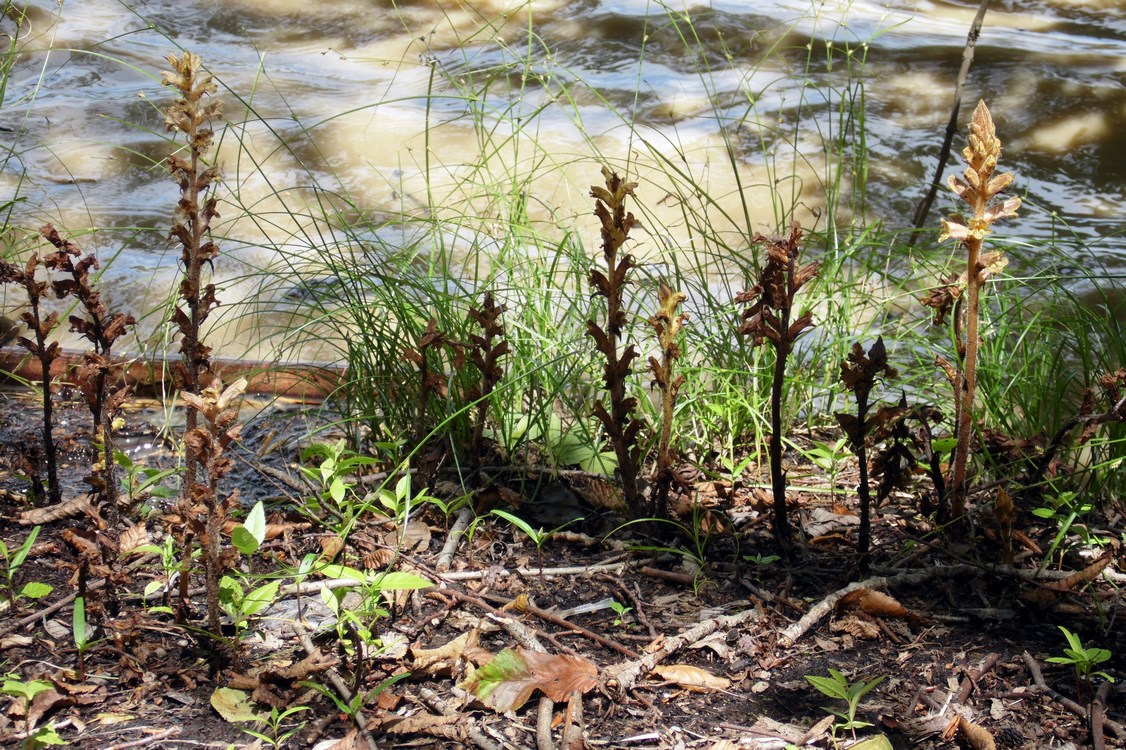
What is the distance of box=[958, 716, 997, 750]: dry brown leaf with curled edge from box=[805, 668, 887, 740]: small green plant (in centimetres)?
16

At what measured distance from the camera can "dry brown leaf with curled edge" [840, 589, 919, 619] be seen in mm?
2152

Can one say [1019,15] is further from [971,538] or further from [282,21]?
[971,538]

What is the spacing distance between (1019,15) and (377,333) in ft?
25.9

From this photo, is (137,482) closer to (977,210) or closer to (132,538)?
(132,538)

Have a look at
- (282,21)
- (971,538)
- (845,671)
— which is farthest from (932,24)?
(845,671)

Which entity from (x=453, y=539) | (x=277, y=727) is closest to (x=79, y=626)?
(x=277, y=727)

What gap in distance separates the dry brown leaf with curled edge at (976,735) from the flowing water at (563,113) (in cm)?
318

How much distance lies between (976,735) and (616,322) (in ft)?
3.64

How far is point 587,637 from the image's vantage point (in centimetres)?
211

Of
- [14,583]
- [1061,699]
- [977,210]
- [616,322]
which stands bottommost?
[1061,699]

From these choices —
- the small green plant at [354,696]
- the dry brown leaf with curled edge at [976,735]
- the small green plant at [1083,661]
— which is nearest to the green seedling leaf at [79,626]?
the small green plant at [354,696]

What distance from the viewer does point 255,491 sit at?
9.38 ft

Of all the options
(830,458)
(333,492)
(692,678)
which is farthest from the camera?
(830,458)

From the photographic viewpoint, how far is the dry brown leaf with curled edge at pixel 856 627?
210cm
